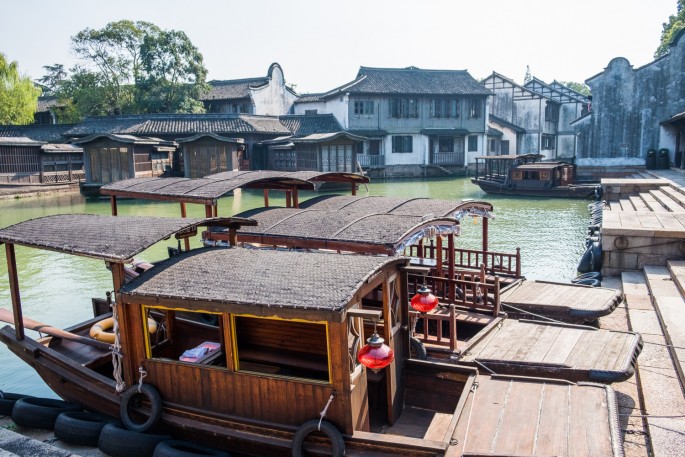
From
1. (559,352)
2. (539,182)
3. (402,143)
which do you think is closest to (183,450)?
(559,352)

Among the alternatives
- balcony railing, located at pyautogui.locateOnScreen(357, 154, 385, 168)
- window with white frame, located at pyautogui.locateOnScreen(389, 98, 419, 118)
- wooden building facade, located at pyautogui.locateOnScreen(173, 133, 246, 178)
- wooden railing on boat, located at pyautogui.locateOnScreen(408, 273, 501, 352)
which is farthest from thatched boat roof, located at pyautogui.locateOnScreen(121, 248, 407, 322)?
window with white frame, located at pyautogui.locateOnScreen(389, 98, 419, 118)

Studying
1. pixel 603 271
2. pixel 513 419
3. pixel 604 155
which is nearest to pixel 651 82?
pixel 604 155

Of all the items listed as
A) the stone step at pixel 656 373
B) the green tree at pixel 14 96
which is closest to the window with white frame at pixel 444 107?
the green tree at pixel 14 96

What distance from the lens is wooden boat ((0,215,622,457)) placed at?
4602 mm

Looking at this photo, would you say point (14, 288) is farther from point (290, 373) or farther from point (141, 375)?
point (290, 373)

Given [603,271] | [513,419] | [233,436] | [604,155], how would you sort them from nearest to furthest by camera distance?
1. [513,419]
2. [233,436]
3. [603,271]
4. [604,155]

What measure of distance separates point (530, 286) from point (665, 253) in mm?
2966

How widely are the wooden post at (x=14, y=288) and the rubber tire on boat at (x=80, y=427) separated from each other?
1.37 metres

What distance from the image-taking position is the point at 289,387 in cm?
488

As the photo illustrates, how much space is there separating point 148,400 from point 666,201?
47.4 ft

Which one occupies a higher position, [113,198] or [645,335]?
[113,198]

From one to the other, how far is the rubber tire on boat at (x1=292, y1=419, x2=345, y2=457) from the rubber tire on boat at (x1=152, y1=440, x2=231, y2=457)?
87cm

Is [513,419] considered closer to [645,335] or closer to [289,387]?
[289,387]

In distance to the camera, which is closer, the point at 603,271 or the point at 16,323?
the point at 16,323
